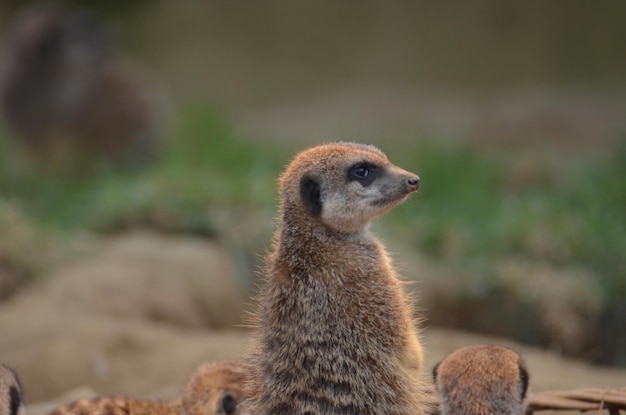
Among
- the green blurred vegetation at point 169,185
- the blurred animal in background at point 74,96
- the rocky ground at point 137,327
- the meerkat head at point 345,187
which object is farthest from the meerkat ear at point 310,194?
the blurred animal in background at point 74,96

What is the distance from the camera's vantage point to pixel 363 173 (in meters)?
2.16

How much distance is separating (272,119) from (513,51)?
2.60m

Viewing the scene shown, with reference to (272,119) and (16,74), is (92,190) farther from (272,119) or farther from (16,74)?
(272,119)

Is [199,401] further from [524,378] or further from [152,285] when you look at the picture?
[152,285]

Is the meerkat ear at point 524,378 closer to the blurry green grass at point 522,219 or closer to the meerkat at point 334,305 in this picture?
the meerkat at point 334,305

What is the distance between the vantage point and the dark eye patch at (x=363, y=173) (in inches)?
85.0

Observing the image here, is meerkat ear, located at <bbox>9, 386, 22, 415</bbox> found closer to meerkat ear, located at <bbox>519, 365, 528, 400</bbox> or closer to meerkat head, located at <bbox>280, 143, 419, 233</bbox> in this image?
meerkat head, located at <bbox>280, 143, 419, 233</bbox>

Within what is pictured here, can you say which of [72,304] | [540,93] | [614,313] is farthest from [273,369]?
[540,93]

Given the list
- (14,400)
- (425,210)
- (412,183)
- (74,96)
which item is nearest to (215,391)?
(14,400)

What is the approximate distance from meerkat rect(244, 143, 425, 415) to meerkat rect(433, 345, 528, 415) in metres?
0.09

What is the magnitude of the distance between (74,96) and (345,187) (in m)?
5.77

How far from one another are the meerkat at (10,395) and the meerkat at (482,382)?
101 centimetres

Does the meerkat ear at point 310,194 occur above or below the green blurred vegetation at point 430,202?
above

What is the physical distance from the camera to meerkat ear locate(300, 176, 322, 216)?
213 cm
